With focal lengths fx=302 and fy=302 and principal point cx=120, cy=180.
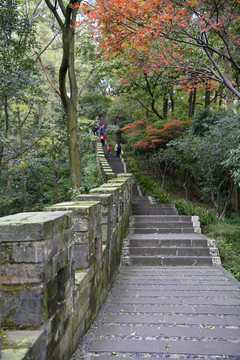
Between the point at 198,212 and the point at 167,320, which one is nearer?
the point at 167,320

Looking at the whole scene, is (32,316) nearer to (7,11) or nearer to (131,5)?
(131,5)

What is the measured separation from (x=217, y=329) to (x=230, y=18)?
7948mm

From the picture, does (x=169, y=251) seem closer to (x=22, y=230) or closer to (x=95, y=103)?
(x=22, y=230)

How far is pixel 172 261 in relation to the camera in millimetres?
7426

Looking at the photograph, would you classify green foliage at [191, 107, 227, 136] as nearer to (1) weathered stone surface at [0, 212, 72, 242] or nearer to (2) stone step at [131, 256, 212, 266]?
(2) stone step at [131, 256, 212, 266]

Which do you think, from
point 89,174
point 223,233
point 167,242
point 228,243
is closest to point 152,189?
point 89,174

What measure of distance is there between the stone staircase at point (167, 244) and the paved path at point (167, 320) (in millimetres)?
1136

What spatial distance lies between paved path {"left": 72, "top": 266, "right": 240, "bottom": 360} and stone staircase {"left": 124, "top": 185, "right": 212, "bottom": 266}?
1.14 metres

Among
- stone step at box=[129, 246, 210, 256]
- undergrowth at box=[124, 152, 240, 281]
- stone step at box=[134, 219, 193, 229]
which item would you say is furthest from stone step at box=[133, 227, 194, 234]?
stone step at box=[129, 246, 210, 256]

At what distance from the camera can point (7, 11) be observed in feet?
31.1

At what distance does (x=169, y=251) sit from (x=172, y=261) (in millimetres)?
349

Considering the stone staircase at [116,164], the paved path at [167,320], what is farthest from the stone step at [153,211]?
the stone staircase at [116,164]

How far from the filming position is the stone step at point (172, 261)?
7.37 metres

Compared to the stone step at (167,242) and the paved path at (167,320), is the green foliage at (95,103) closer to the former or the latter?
the stone step at (167,242)
